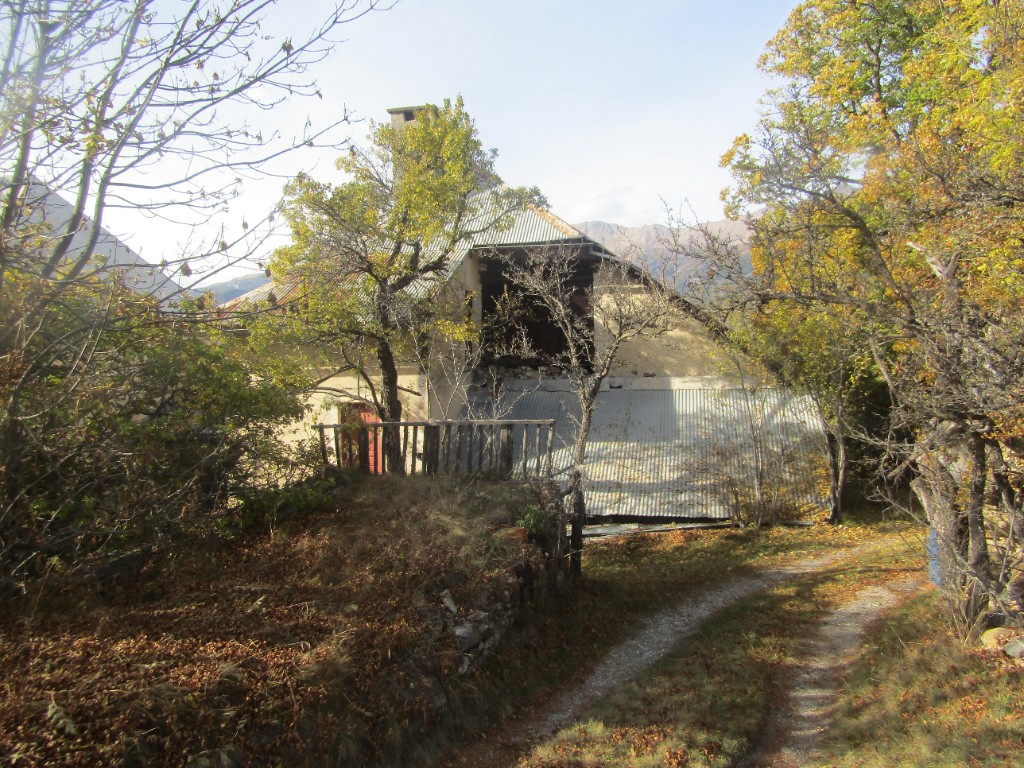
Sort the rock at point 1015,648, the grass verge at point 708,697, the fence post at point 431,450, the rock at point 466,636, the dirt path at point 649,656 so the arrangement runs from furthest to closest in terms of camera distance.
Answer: the fence post at point 431,450
the rock at point 1015,648
the rock at point 466,636
the dirt path at point 649,656
the grass verge at point 708,697

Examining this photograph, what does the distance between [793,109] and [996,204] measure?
6261 mm

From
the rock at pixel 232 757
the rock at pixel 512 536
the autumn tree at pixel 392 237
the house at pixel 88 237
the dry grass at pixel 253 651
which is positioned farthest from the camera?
the autumn tree at pixel 392 237

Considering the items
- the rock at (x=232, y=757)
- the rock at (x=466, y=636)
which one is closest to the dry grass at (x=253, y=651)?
the rock at (x=232, y=757)

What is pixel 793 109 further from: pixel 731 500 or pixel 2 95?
pixel 2 95

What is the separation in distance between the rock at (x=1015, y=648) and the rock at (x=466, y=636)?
5.49 metres

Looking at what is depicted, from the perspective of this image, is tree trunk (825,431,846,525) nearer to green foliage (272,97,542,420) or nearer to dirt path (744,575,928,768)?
dirt path (744,575,928,768)

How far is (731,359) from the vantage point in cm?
1667

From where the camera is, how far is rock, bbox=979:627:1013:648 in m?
6.84

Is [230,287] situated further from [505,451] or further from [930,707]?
[930,707]

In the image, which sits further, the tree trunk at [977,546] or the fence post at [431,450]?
the fence post at [431,450]

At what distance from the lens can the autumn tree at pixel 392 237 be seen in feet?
44.2

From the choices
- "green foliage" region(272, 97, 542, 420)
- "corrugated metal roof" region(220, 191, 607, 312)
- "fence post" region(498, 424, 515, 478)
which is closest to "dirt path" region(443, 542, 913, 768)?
"fence post" region(498, 424, 515, 478)

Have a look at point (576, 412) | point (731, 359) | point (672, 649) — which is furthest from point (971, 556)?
point (576, 412)

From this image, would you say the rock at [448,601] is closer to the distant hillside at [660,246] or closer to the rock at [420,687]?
the rock at [420,687]
